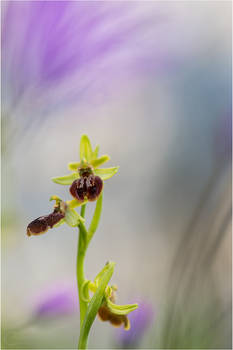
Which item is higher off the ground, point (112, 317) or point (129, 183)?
point (129, 183)

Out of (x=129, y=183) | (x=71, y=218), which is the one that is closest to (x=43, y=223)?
(x=71, y=218)

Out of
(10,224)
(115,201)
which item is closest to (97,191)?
(10,224)

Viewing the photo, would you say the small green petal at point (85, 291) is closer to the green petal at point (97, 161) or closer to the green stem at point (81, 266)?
the green stem at point (81, 266)

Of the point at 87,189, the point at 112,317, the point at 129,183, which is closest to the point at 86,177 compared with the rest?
the point at 87,189

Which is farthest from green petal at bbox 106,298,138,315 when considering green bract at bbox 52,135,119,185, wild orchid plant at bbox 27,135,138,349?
green bract at bbox 52,135,119,185

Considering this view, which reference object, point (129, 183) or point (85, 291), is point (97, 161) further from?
point (129, 183)

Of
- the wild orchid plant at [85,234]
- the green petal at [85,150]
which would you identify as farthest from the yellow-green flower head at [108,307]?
the green petal at [85,150]

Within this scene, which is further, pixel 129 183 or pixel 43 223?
pixel 129 183

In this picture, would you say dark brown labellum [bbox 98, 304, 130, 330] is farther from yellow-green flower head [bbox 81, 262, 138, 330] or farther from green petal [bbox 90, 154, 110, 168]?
green petal [bbox 90, 154, 110, 168]

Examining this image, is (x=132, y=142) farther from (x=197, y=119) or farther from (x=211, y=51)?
(x=211, y=51)
